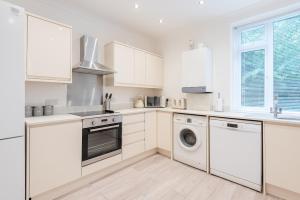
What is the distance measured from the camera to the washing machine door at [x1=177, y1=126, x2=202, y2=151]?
2525mm

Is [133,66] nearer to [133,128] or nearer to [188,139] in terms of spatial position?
[133,128]

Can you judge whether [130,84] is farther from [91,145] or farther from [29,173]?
[29,173]

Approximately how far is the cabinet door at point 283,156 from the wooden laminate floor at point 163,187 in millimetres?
259

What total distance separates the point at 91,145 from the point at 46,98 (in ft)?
3.01

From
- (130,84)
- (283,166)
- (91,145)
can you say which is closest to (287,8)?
(283,166)

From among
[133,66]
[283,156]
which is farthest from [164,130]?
[283,156]

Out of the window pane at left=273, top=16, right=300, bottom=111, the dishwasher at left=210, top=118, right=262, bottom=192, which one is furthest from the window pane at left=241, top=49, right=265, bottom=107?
the dishwasher at left=210, top=118, right=262, bottom=192

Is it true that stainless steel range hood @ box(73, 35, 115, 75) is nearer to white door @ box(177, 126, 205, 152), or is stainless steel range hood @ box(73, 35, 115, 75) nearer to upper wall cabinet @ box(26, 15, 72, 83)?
upper wall cabinet @ box(26, 15, 72, 83)

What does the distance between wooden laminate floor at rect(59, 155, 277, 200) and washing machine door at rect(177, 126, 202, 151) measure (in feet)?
1.15

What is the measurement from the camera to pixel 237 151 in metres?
2.10

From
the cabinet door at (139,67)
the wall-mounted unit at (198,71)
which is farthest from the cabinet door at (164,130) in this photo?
the cabinet door at (139,67)

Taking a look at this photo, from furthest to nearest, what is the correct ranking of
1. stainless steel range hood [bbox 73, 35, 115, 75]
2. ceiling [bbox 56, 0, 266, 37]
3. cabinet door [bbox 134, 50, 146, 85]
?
cabinet door [bbox 134, 50, 146, 85] < stainless steel range hood [bbox 73, 35, 115, 75] < ceiling [bbox 56, 0, 266, 37]

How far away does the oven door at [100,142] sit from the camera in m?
2.07

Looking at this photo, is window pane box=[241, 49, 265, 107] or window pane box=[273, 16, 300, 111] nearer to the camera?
window pane box=[273, 16, 300, 111]
